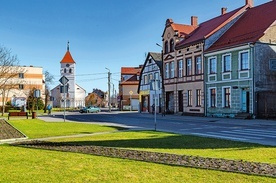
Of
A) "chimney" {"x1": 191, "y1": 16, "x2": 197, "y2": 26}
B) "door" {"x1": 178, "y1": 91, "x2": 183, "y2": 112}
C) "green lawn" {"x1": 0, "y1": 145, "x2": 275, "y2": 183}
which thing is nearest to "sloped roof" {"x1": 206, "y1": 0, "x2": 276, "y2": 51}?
"door" {"x1": 178, "y1": 91, "x2": 183, "y2": 112}

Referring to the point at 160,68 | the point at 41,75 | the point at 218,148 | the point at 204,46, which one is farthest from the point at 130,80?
the point at 218,148

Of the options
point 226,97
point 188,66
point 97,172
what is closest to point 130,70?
point 188,66

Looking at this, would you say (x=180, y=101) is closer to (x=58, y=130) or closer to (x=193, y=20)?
(x=193, y=20)

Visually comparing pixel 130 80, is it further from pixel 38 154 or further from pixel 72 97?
pixel 38 154

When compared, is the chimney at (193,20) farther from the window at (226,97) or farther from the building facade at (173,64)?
the window at (226,97)

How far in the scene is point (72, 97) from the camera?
105 metres

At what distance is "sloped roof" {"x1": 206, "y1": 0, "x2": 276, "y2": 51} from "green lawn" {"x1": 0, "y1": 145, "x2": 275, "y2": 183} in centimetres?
2643

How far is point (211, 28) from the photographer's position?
4019cm

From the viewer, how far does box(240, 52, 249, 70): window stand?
3203cm

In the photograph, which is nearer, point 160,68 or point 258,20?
point 258,20

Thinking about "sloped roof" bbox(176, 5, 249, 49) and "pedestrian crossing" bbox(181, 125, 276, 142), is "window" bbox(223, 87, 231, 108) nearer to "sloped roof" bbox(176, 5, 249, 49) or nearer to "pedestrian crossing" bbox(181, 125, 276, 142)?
"sloped roof" bbox(176, 5, 249, 49)

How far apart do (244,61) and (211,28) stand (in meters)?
9.12

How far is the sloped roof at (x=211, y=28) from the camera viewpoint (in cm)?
3866

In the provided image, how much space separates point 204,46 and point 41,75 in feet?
222
